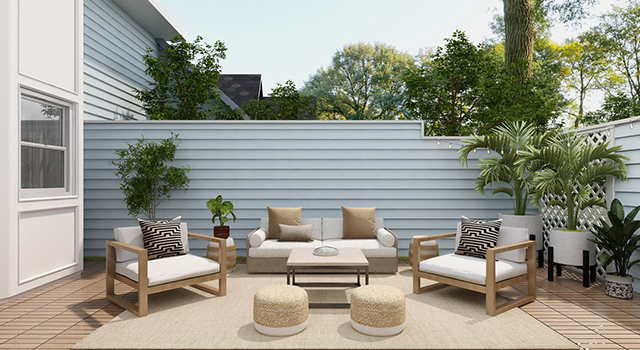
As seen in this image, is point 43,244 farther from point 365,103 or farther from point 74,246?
point 365,103

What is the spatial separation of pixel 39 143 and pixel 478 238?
5.24m

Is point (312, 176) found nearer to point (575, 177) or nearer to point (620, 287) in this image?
point (575, 177)

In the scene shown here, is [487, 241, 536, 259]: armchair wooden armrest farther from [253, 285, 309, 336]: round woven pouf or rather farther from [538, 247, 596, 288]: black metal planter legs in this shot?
[253, 285, 309, 336]: round woven pouf

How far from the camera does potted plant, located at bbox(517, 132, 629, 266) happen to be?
425 cm

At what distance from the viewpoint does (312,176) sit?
5.83m

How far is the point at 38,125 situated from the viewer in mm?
4207

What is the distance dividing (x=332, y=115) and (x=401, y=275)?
43.2ft

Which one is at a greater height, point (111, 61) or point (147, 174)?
point (111, 61)

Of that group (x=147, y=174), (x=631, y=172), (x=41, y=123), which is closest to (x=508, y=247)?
(x=631, y=172)

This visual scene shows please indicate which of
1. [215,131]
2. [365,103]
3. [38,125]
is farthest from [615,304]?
[365,103]

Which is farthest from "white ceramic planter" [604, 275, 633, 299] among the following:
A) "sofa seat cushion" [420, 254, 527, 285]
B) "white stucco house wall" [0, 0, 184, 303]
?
"white stucco house wall" [0, 0, 184, 303]

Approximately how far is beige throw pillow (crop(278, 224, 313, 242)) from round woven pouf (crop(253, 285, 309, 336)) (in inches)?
80.6

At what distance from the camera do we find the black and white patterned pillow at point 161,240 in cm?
390

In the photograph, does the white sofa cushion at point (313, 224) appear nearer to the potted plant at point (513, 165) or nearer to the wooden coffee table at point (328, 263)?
the wooden coffee table at point (328, 263)
